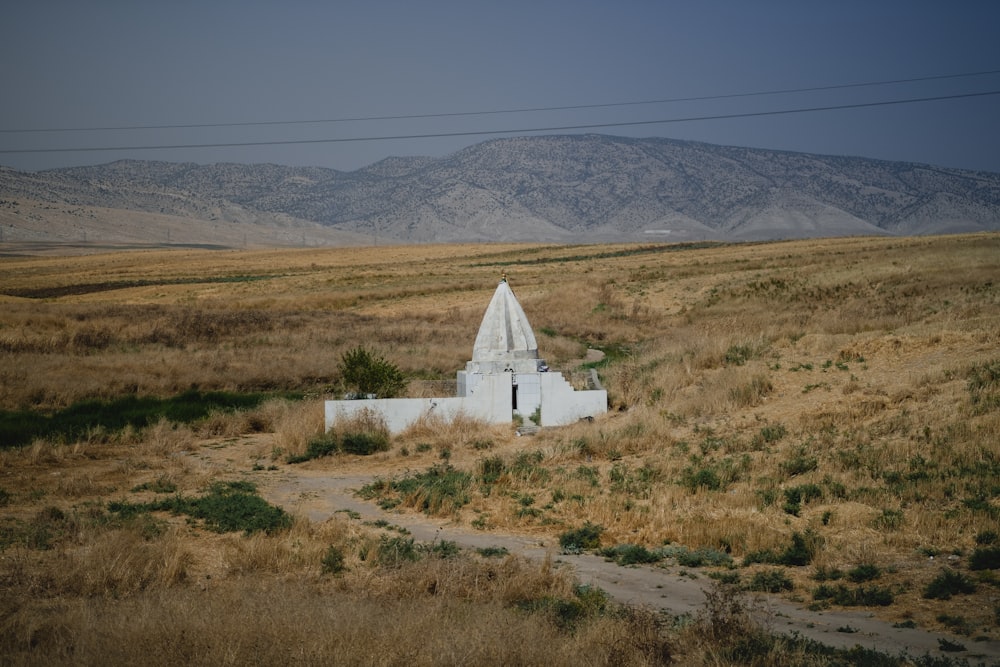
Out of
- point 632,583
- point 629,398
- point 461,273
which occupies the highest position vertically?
point 461,273

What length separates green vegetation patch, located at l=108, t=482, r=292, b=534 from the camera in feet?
54.9

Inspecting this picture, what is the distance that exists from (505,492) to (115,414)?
15.3m

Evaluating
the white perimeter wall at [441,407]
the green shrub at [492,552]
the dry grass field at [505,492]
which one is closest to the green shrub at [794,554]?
the dry grass field at [505,492]

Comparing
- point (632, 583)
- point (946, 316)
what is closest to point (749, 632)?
point (632, 583)

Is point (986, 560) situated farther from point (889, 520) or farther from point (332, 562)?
point (332, 562)

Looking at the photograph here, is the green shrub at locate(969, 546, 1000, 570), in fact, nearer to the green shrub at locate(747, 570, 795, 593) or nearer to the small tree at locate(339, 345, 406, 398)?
the green shrub at locate(747, 570, 795, 593)

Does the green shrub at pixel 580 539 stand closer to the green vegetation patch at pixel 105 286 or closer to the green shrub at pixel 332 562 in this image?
the green shrub at pixel 332 562

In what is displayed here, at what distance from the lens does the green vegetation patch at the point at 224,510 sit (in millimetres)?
16719

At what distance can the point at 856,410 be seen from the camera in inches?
916

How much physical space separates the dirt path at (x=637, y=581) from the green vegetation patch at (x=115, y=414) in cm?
797

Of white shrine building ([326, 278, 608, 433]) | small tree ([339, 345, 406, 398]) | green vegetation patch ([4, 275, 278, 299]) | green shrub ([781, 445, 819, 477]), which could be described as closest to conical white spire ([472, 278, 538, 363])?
white shrine building ([326, 278, 608, 433])

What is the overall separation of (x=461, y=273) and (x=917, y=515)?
247ft

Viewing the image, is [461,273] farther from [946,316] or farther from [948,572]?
[948,572]

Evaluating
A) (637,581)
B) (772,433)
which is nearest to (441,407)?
(772,433)
